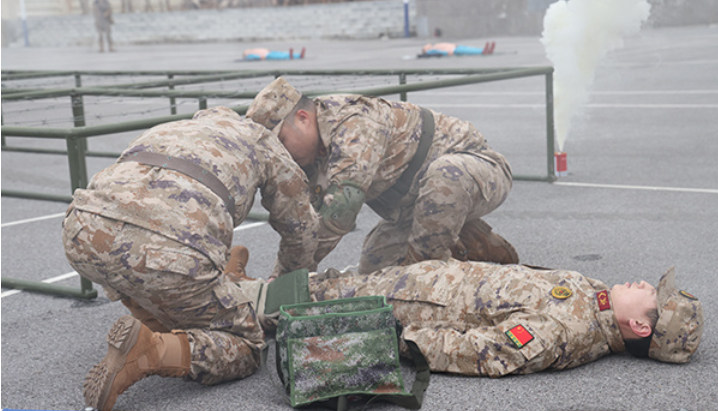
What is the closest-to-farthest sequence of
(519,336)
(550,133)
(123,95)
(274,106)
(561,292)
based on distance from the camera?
(519,336)
(561,292)
(274,106)
(123,95)
(550,133)

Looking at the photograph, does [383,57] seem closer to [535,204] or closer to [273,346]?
[535,204]

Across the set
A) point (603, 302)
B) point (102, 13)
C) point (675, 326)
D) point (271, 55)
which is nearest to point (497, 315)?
point (603, 302)

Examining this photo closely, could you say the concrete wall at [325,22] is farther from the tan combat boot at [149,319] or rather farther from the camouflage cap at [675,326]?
the tan combat boot at [149,319]

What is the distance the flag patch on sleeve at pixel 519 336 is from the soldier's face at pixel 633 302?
34 cm

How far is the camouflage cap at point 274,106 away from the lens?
327 centimetres

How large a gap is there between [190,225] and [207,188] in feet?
0.51

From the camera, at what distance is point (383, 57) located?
1969cm

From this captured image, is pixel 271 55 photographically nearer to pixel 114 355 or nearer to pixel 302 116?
pixel 302 116

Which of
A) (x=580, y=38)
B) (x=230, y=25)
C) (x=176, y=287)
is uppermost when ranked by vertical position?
(x=230, y=25)

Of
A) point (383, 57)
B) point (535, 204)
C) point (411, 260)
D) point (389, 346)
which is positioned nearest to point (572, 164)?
point (535, 204)

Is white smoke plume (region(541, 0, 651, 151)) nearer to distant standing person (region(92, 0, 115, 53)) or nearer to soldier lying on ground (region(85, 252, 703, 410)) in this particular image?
soldier lying on ground (region(85, 252, 703, 410))

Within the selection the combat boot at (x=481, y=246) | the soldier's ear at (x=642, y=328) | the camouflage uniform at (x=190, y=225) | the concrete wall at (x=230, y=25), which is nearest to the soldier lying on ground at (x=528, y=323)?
the soldier's ear at (x=642, y=328)

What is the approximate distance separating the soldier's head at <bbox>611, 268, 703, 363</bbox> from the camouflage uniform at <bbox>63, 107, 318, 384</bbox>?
4.08 feet

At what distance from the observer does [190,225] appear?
274 centimetres
